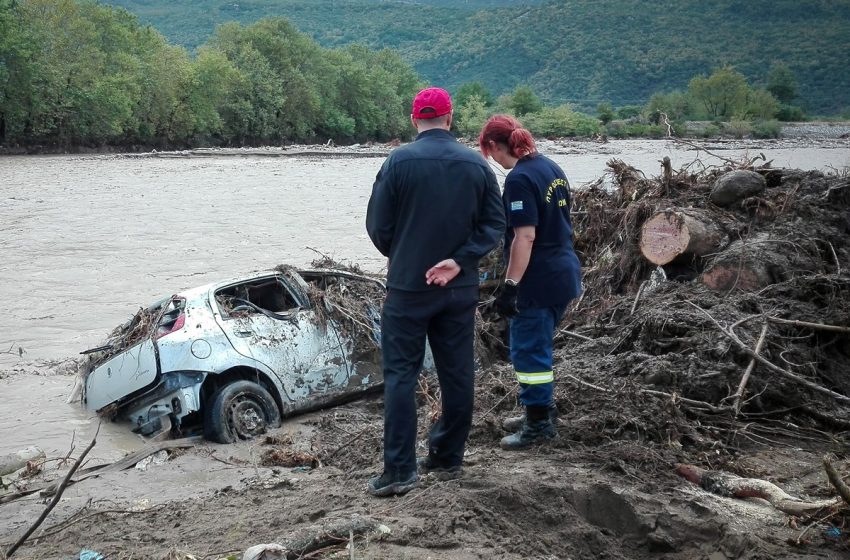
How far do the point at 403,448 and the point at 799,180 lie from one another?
6634mm

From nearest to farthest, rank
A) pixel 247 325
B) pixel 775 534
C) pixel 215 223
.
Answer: pixel 775 534 < pixel 247 325 < pixel 215 223

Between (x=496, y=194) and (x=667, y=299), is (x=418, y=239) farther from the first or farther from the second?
(x=667, y=299)

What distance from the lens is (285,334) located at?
826 cm

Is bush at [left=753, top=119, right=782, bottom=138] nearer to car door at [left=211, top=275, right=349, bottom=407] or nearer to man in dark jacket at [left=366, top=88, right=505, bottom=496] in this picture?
car door at [left=211, top=275, right=349, bottom=407]

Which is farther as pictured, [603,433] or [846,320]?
[846,320]

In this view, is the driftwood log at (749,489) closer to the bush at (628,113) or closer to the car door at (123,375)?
the car door at (123,375)

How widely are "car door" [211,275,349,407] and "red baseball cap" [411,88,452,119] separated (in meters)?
3.58

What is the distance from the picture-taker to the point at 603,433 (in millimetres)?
5895

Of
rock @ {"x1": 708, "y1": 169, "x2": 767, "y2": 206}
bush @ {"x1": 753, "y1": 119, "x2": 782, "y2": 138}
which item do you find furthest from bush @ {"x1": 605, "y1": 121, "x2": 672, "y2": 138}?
rock @ {"x1": 708, "y1": 169, "x2": 767, "y2": 206}

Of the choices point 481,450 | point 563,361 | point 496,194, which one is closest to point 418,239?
point 496,194

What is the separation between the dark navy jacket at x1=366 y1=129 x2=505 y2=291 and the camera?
4.83m

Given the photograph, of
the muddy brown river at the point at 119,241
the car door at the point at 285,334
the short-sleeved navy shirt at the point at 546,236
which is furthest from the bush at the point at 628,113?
the short-sleeved navy shirt at the point at 546,236

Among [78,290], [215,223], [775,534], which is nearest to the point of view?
[775,534]

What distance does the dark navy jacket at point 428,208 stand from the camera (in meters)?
4.83
